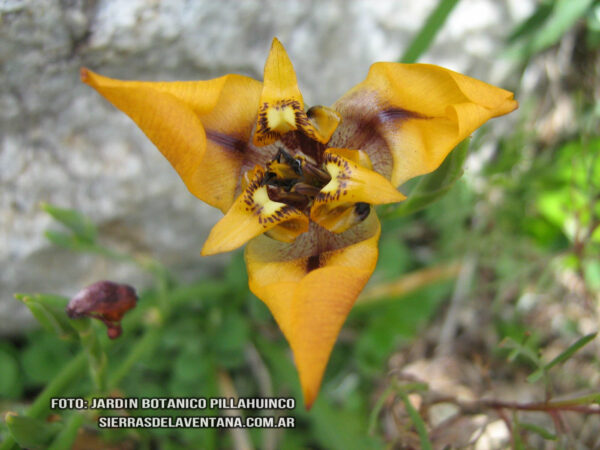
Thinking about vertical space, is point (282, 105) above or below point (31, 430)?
above

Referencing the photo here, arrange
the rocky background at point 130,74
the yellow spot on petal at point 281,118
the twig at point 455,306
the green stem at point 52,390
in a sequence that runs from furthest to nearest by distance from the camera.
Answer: the twig at point 455,306 < the rocky background at point 130,74 < the green stem at point 52,390 < the yellow spot on petal at point 281,118

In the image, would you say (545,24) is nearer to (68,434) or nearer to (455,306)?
(455,306)

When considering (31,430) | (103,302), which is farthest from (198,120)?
(31,430)

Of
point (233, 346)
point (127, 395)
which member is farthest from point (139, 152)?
point (127, 395)

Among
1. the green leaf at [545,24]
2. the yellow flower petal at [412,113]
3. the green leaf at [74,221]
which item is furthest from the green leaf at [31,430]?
the green leaf at [545,24]

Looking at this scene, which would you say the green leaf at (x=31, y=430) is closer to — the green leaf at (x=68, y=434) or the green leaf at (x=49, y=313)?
the green leaf at (x=68, y=434)

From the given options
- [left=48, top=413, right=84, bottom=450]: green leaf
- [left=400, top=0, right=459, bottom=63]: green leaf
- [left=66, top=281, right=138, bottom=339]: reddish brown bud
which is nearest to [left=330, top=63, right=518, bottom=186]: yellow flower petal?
[left=400, top=0, right=459, bottom=63]: green leaf
